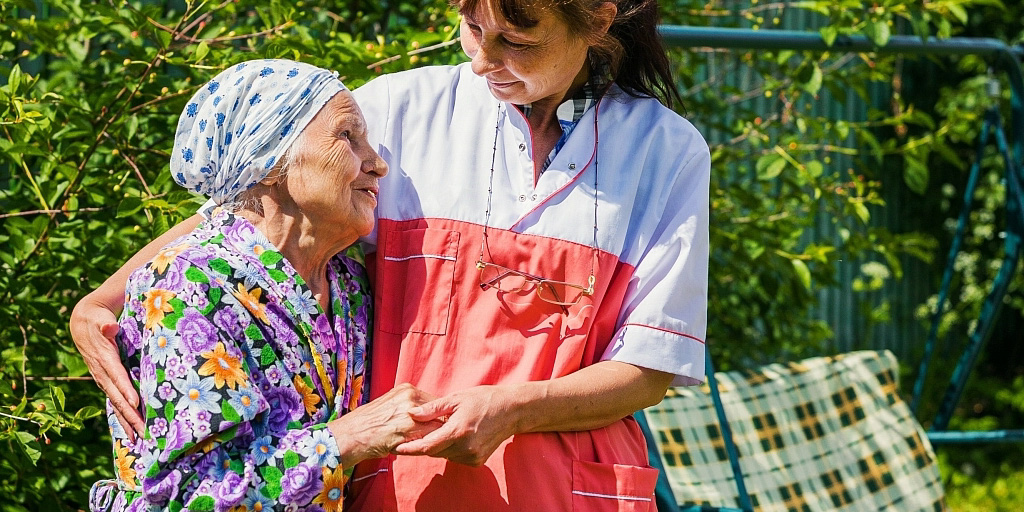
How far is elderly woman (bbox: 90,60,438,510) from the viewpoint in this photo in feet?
5.33

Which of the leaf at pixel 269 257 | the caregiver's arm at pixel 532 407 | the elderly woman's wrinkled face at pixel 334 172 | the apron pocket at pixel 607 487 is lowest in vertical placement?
the apron pocket at pixel 607 487

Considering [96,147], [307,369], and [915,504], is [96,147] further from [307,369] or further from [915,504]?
[915,504]

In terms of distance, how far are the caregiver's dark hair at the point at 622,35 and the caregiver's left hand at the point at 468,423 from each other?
0.62 m

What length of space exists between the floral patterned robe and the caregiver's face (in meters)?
A: 0.49

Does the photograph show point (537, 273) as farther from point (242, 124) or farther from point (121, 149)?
point (121, 149)

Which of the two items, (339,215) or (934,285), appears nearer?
(339,215)

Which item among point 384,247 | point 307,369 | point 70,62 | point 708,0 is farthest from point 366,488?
point 708,0

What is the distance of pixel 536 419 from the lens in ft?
5.88

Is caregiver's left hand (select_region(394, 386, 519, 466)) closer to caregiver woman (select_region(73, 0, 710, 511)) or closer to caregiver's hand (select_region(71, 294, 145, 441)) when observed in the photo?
caregiver woman (select_region(73, 0, 710, 511))

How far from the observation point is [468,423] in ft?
5.62

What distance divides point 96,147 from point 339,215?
3.32ft

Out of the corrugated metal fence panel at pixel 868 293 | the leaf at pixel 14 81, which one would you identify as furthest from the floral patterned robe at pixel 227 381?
the corrugated metal fence panel at pixel 868 293

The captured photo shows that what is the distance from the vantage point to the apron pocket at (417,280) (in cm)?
188

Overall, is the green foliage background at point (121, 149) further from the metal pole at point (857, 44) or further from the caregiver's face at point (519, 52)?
the caregiver's face at point (519, 52)
